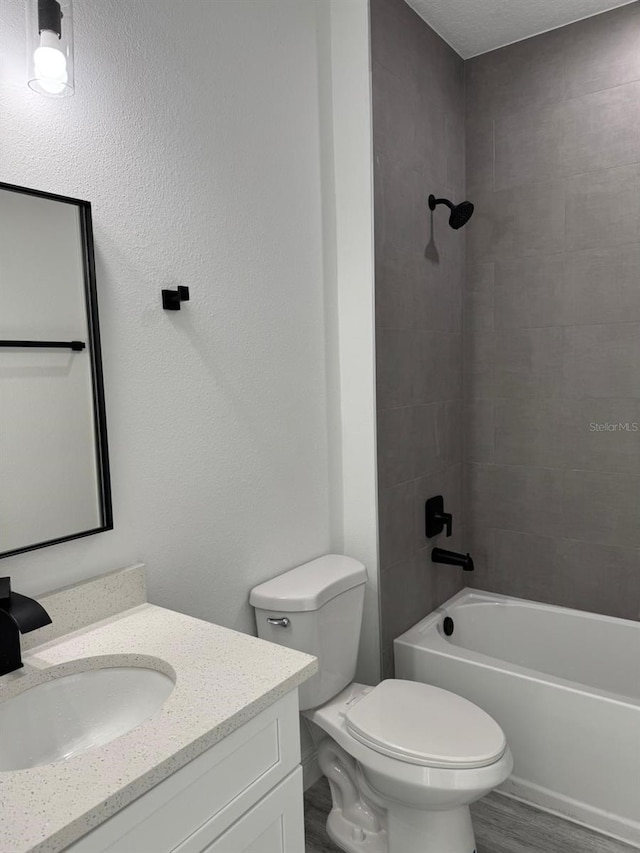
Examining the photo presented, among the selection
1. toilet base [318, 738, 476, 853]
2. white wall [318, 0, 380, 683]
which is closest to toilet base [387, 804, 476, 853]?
toilet base [318, 738, 476, 853]

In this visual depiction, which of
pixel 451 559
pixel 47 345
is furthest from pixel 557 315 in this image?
pixel 47 345

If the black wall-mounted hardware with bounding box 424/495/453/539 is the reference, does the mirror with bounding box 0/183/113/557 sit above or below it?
above

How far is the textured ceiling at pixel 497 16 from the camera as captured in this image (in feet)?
7.57

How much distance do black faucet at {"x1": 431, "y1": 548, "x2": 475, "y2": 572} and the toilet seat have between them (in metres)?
0.68

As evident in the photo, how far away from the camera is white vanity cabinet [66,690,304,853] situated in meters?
0.92

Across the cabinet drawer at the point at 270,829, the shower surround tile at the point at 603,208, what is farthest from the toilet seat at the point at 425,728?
the shower surround tile at the point at 603,208

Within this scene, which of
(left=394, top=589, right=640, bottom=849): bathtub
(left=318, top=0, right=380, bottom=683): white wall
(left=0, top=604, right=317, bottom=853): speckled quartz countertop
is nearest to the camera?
(left=0, top=604, right=317, bottom=853): speckled quartz countertop

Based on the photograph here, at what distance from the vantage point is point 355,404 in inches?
88.3

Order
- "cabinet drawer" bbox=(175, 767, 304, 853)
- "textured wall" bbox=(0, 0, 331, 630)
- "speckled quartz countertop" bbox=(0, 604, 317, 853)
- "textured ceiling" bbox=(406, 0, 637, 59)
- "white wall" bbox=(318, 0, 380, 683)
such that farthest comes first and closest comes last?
"textured ceiling" bbox=(406, 0, 637, 59) → "white wall" bbox=(318, 0, 380, 683) → "textured wall" bbox=(0, 0, 331, 630) → "cabinet drawer" bbox=(175, 767, 304, 853) → "speckled quartz countertop" bbox=(0, 604, 317, 853)

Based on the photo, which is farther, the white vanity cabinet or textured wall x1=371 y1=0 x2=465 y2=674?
textured wall x1=371 y1=0 x2=465 y2=674

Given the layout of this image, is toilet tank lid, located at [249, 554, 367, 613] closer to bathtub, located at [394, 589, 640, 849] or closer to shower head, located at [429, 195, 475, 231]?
bathtub, located at [394, 589, 640, 849]

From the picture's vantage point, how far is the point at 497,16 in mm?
2393

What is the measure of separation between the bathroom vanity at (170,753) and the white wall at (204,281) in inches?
6.9
